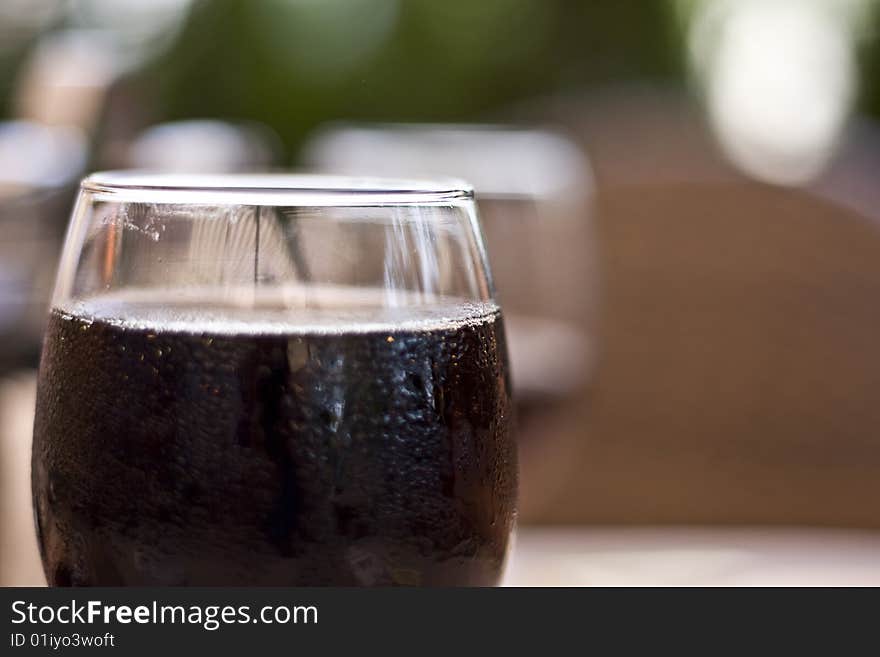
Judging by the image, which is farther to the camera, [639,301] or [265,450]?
[639,301]

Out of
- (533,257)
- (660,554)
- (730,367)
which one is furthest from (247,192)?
(730,367)

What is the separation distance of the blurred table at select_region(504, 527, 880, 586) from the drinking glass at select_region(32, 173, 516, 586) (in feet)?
1.40

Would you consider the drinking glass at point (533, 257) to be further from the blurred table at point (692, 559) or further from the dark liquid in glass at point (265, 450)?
the dark liquid in glass at point (265, 450)

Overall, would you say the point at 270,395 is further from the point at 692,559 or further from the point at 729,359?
the point at 729,359

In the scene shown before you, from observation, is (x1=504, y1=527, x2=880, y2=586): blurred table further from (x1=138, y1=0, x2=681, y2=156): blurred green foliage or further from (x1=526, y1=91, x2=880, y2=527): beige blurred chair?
(x1=138, y1=0, x2=681, y2=156): blurred green foliage

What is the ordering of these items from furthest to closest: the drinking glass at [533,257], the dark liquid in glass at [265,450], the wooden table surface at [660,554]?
the drinking glass at [533,257] < the wooden table surface at [660,554] < the dark liquid in glass at [265,450]

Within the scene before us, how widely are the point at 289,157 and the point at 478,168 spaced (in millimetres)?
3393

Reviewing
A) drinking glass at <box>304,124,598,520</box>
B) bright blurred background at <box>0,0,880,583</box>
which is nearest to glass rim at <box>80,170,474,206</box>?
bright blurred background at <box>0,0,880,583</box>

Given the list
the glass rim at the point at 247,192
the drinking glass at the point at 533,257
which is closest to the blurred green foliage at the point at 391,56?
the drinking glass at the point at 533,257

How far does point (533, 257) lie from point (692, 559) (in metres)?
0.39

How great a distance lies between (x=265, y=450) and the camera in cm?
35

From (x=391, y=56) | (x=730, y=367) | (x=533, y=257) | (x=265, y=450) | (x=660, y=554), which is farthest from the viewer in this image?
(x=391, y=56)

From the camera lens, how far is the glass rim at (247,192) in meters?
0.36

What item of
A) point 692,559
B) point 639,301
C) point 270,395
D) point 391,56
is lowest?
point 692,559
